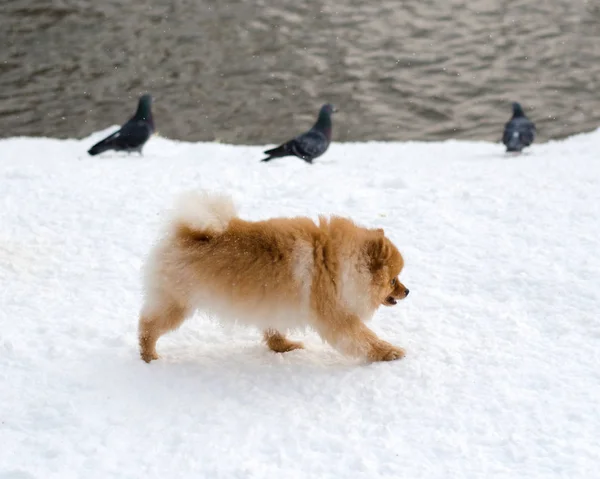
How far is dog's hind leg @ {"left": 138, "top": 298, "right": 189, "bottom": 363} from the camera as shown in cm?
435

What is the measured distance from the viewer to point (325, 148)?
31.0 ft

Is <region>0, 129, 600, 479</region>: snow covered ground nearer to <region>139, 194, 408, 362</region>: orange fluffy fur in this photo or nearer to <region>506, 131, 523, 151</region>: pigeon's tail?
<region>139, 194, 408, 362</region>: orange fluffy fur

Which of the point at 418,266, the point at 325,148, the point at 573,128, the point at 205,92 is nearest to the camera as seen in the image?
the point at 418,266

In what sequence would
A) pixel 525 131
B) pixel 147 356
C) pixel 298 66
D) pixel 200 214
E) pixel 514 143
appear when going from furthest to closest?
pixel 298 66
pixel 525 131
pixel 514 143
pixel 147 356
pixel 200 214

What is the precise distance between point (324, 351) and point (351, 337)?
385mm

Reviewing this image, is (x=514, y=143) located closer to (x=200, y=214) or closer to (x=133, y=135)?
(x=133, y=135)

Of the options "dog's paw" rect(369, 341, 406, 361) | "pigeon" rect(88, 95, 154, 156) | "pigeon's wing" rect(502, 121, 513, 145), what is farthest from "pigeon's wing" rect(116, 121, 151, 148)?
"dog's paw" rect(369, 341, 406, 361)

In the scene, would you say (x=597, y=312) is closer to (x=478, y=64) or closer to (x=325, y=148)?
(x=325, y=148)

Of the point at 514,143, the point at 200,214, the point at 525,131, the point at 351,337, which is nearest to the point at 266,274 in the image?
the point at 200,214

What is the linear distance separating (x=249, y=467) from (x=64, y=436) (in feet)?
2.96

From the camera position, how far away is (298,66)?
15508mm

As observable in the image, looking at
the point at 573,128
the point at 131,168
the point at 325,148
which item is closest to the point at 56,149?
the point at 131,168

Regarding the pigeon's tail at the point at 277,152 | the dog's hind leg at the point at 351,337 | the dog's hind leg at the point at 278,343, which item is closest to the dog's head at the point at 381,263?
the dog's hind leg at the point at 351,337

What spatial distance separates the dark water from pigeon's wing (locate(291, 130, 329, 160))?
350cm
